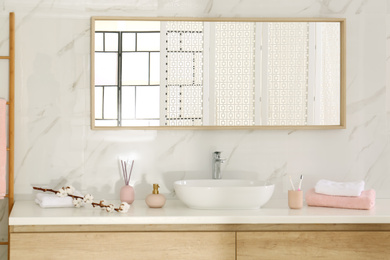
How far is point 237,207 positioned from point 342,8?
4.04 ft

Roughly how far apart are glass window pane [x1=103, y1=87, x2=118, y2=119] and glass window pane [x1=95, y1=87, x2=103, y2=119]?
2 cm

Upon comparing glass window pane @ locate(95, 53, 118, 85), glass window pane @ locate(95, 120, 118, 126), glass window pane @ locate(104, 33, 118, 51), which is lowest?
glass window pane @ locate(95, 120, 118, 126)

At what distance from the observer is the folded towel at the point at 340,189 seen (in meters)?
2.44

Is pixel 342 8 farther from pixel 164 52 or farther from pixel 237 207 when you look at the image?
A: pixel 237 207

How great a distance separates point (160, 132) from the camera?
2.77 metres

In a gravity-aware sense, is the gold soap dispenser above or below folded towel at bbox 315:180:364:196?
below

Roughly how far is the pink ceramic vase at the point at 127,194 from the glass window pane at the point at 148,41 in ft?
2.38

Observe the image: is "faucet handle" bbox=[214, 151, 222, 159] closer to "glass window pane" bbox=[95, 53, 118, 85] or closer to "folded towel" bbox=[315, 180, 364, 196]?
"folded towel" bbox=[315, 180, 364, 196]

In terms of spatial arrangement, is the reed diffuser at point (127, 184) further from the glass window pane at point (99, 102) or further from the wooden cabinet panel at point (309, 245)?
the wooden cabinet panel at point (309, 245)

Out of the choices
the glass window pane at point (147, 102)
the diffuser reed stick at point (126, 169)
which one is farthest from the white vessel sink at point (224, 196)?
the glass window pane at point (147, 102)

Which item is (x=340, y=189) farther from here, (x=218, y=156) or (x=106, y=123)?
(x=106, y=123)

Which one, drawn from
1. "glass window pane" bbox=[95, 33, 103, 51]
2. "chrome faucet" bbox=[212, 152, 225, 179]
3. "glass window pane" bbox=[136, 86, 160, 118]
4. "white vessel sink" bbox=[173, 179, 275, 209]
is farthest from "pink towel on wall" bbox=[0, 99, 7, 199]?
"chrome faucet" bbox=[212, 152, 225, 179]

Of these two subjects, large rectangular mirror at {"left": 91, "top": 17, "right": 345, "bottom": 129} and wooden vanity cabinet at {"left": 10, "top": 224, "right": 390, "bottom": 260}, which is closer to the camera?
wooden vanity cabinet at {"left": 10, "top": 224, "right": 390, "bottom": 260}

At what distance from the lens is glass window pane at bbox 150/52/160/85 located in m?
2.76
